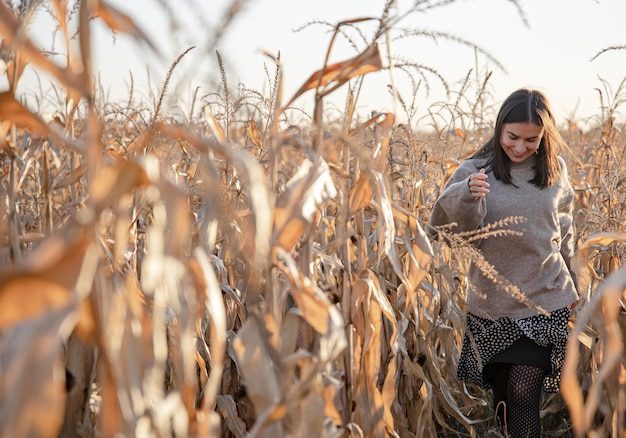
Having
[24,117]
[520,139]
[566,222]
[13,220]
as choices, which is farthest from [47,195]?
[566,222]

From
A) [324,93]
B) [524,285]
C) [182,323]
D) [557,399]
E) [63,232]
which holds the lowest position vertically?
[557,399]

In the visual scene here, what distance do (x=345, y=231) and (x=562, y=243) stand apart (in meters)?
1.48

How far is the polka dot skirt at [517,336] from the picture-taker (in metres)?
2.49

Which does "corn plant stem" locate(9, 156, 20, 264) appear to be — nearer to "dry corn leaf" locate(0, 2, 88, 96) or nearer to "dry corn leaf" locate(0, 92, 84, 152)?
"dry corn leaf" locate(0, 92, 84, 152)

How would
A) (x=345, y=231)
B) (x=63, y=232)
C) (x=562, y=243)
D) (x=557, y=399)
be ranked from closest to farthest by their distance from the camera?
(x=63, y=232), (x=345, y=231), (x=562, y=243), (x=557, y=399)

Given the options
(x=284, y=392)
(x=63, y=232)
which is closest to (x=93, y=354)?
(x=284, y=392)

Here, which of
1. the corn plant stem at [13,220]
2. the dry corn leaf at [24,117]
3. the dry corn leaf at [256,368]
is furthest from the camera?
the corn plant stem at [13,220]

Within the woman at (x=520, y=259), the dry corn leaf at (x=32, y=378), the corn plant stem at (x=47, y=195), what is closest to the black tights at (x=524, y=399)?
the woman at (x=520, y=259)

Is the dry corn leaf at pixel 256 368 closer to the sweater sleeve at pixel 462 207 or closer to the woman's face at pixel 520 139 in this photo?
the sweater sleeve at pixel 462 207

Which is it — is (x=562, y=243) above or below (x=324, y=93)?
below

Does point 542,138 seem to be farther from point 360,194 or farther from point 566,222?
point 360,194

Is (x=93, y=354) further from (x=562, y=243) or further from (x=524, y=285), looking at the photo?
(x=562, y=243)

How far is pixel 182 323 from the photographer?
1.00 metres

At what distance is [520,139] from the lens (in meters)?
2.56
